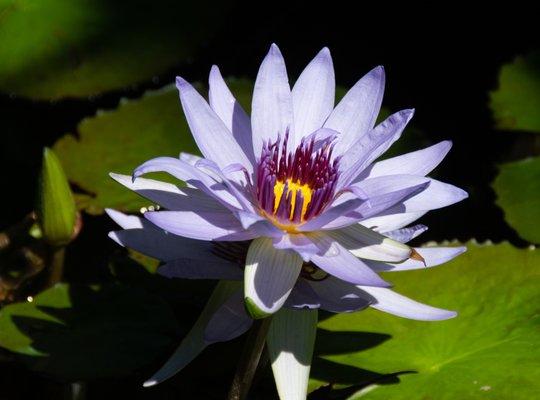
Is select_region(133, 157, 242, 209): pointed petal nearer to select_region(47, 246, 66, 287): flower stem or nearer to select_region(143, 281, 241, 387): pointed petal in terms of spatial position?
select_region(143, 281, 241, 387): pointed petal

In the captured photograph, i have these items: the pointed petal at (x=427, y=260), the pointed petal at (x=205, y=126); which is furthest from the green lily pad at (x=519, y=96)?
the pointed petal at (x=205, y=126)

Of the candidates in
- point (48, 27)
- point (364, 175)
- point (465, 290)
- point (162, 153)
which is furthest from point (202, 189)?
point (48, 27)

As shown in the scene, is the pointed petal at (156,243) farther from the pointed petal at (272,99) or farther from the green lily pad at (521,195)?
the green lily pad at (521,195)

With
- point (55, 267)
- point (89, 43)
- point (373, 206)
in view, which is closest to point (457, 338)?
point (373, 206)

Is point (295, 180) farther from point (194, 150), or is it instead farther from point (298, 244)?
point (194, 150)

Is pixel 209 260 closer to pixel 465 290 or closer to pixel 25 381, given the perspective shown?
pixel 465 290

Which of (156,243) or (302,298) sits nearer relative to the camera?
(302,298)
